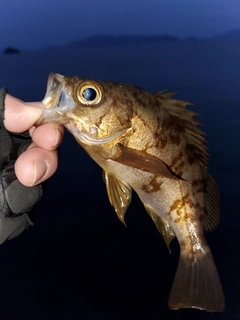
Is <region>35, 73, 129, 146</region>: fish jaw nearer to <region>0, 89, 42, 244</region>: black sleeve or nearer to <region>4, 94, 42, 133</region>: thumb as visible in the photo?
<region>4, 94, 42, 133</region>: thumb

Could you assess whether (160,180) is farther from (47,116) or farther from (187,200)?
(47,116)

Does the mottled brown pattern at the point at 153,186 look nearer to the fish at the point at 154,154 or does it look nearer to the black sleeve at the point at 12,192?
the fish at the point at 154,154

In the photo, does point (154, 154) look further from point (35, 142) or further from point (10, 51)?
point (10, 51)

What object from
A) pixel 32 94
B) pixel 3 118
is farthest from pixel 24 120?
pixel 32 94

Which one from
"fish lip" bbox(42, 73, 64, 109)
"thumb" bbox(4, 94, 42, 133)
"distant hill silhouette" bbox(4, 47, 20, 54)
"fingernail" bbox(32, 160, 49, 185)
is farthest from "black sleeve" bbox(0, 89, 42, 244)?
"distant hill silhouette" bbox(4, 47, 20, 54)

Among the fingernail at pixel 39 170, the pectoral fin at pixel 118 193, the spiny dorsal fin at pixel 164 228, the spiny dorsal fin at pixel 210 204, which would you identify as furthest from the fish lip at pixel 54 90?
the spiny dorsal fin at pixel 210 204

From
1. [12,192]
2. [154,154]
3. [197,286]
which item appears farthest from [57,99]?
[197,286]
